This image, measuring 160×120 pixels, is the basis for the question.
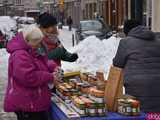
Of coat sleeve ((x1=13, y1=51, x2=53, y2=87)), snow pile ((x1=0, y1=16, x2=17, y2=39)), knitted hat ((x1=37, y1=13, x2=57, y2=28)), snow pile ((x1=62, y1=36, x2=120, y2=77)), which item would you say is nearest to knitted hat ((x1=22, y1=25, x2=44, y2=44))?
coat sleeve ((x1=13, y1=51, x2=53, y2=87))

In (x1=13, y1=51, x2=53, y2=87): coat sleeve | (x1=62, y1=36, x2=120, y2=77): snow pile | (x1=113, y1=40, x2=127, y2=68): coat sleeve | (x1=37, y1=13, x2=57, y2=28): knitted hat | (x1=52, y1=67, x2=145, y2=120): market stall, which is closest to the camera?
(x1=52, y1=67, x2=145, y2=120): market stall

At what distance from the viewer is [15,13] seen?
13100 cm

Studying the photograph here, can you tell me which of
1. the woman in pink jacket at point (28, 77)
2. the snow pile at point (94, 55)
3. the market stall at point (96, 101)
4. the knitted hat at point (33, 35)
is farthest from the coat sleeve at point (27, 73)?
A: the snow pile at point (94, 55)

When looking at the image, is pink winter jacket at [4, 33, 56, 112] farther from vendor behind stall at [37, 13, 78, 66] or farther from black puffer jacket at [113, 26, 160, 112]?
black puffer jacket at [113, 26, 160, 112]

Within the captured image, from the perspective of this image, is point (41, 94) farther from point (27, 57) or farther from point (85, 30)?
point (85, 30)

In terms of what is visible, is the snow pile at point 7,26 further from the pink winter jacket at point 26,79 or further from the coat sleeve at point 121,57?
the pink winter jacket at point 26,79

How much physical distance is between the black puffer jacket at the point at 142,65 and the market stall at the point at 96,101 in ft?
0.80

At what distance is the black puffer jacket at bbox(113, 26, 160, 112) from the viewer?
6.18 meters

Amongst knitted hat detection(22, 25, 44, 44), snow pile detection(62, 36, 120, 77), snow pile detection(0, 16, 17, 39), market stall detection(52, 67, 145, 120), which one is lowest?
snow pile detection(0, 16, 17, 39)

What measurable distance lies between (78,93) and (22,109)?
61cm

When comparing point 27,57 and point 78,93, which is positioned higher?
point 27,57

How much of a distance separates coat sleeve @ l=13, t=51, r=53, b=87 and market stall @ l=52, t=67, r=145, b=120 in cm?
31

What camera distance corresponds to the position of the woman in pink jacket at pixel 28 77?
5828 mm

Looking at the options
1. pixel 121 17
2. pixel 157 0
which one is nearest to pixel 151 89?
pixel 157 0
